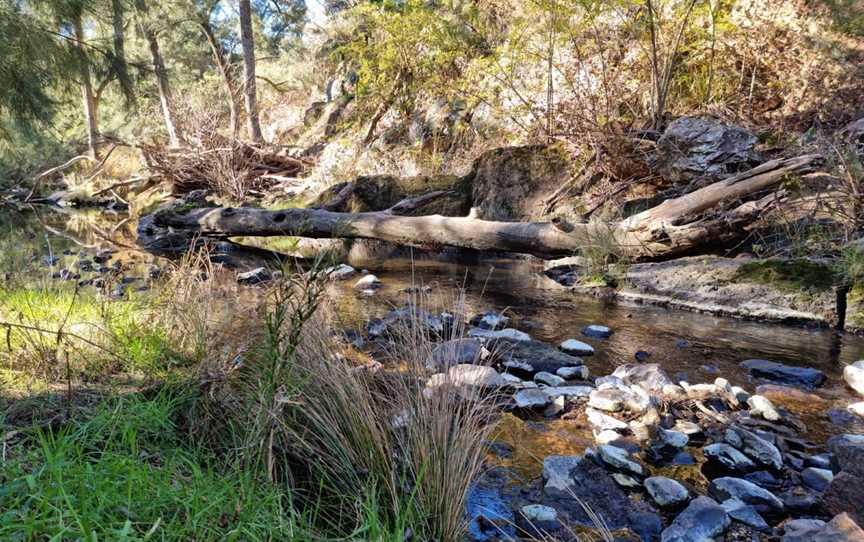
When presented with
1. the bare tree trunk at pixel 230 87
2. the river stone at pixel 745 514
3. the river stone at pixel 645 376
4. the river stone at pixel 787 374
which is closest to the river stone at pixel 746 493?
the river stone at pixel 745 514

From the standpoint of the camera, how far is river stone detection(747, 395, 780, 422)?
2.96m

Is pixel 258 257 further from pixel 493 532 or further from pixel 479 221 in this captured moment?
pixel 493 532

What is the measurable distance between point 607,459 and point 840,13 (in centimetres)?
904

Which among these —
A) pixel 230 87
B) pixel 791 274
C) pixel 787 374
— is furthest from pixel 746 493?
pixel 230 87

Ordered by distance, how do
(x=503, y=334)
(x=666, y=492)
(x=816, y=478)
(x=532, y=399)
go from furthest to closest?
(x=503, y=334), (x=532, y=399), (x=816, y=478), (x=666, y=492)

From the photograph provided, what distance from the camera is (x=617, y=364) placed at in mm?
3951

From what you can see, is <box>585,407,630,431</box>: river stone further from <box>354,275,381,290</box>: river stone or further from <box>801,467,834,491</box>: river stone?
<box>354,275,381,290</box>: river stone

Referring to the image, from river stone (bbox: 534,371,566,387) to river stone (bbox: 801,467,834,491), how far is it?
137 centimetres

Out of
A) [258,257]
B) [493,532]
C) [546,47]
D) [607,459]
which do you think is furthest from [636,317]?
[546,47]

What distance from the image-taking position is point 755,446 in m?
2.54

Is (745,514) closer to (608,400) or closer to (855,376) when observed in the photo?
(608,400)

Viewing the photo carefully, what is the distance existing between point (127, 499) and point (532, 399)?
2.20m

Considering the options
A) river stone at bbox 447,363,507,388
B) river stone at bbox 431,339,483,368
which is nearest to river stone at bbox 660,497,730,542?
river stone at bbox 447,363,507,388

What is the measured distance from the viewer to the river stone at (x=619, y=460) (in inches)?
93.6
